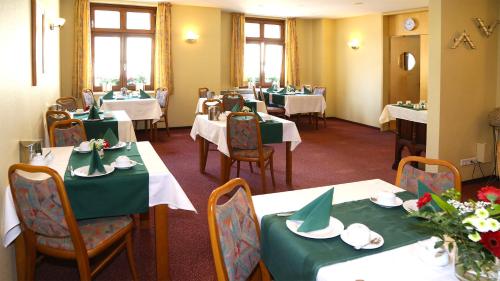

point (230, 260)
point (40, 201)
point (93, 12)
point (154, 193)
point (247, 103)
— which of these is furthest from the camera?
point (93, 12)

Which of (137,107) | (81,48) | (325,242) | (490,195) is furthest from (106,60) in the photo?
(490,195)

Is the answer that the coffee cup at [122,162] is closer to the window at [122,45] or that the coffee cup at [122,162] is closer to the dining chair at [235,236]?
the dining chair at [235,236]

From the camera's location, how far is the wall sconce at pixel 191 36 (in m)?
8.77

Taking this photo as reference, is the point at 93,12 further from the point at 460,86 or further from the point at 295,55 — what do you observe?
the point at 460,86

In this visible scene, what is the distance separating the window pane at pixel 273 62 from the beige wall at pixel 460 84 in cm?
600

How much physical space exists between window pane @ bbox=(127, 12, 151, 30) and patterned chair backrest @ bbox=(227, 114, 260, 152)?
211 inches

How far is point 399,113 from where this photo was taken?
5375 mm

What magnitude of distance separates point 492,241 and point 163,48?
8128mm

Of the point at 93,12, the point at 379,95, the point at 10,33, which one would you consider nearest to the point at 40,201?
the point at 10,33

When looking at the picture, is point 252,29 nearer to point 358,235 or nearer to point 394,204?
point 394,204

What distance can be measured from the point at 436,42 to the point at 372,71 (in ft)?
16.1

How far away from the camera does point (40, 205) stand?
6.70 feet

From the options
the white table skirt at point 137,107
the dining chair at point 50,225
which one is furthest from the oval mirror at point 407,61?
the dining chair at point 50,225

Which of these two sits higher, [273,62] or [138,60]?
[273,62]
